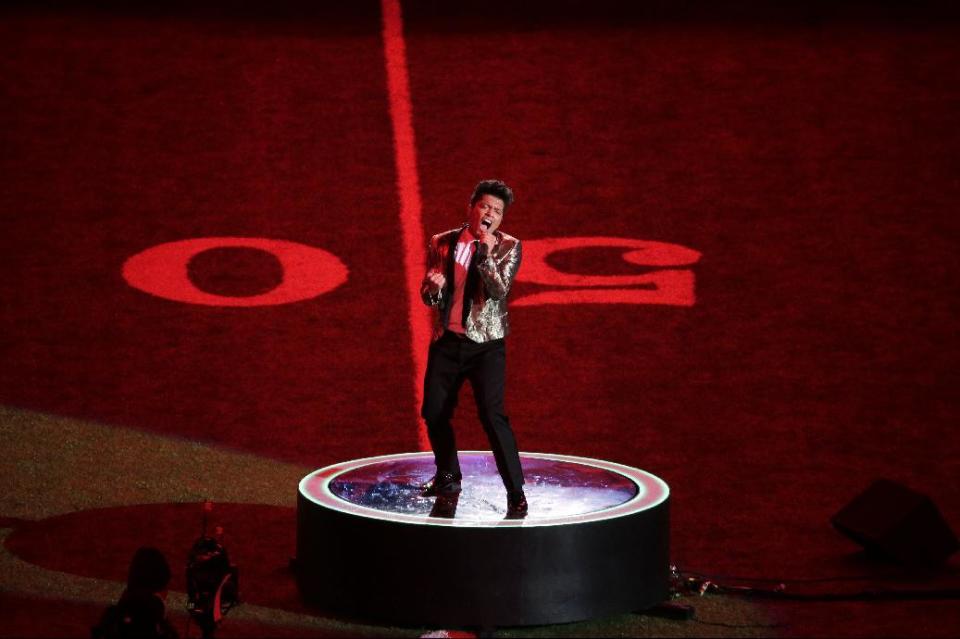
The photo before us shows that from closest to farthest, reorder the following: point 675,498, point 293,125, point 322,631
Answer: point 322,631, point 675,498, point 293,125

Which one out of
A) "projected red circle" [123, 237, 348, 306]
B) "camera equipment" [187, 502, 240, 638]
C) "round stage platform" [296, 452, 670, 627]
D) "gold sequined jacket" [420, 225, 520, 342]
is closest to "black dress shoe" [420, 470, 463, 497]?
"round stage platform" [296, 452, 670, 627]

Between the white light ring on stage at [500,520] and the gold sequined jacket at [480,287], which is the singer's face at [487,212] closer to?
the gold sequined jacket at [480,287]

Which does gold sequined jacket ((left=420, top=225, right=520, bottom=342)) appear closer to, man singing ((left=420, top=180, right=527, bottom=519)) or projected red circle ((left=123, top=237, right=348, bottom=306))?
man singing ((left=420, top=180, right=527, bottom=519))

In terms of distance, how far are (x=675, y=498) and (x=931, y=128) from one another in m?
4.37

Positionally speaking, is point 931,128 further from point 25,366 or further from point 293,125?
point 25,366

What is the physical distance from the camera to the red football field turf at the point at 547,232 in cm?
770

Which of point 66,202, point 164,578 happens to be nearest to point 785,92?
point 66,202

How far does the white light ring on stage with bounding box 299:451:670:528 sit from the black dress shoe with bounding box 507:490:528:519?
129mm

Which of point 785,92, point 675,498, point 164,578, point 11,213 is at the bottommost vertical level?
point 675,498

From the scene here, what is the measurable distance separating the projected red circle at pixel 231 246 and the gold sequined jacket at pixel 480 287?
3.72m

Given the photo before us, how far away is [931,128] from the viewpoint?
10.0 metres

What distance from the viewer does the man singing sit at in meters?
5.03

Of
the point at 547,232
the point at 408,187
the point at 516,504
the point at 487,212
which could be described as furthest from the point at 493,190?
the point at 408,187

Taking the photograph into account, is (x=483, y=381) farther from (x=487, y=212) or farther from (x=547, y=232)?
(x=547, y=232)
